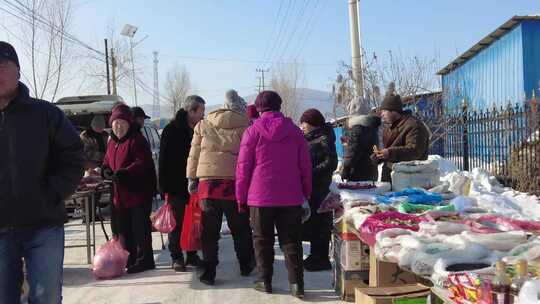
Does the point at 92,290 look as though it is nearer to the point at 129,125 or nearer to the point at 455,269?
the point at 129,125

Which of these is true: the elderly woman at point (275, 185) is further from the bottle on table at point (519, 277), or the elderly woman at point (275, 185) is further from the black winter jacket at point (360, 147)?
the bottle on table at point (519, 277)

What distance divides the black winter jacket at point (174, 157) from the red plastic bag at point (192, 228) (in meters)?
0.30

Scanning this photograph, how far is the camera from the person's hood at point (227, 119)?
5.59 meters

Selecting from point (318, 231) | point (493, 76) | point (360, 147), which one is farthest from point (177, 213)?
point (493, 76)

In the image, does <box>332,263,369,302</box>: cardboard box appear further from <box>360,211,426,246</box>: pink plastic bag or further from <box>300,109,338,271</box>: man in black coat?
<box>300,109,338,271</box>: man in black coat

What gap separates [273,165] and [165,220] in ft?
6.02

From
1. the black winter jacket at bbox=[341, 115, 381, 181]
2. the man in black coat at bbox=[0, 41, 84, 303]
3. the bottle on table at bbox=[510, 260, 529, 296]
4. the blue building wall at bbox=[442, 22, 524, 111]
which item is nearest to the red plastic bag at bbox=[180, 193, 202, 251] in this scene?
the black winter jacket at bbox=[341, 115, 381, 181]

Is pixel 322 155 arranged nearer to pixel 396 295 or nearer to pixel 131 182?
pixel 131 182

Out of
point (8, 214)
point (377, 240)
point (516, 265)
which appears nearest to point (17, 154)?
point (8, 214)

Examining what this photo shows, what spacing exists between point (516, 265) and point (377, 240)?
1.01 m

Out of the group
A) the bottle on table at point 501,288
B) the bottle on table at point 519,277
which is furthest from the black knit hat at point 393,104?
the bottle on table at point 501,288

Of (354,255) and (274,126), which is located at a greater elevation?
(274,126)

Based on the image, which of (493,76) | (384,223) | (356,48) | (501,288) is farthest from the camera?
(493,76)

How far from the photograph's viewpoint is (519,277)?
2.41 m
